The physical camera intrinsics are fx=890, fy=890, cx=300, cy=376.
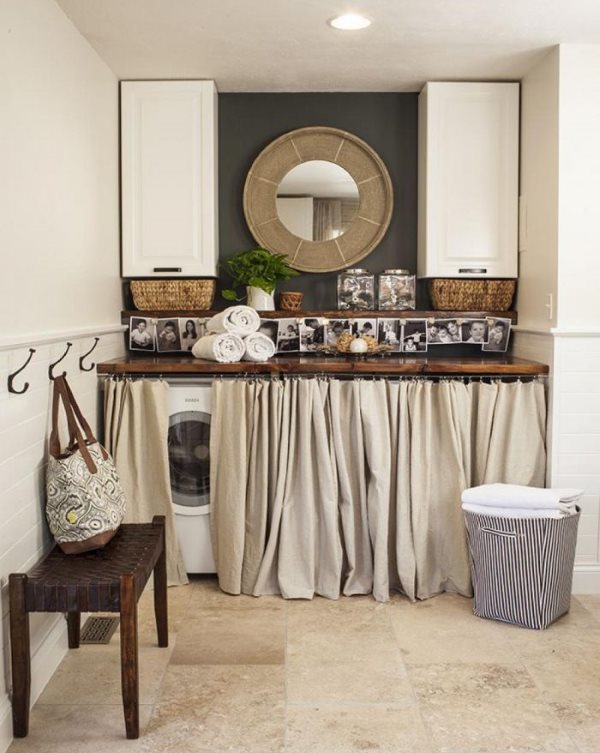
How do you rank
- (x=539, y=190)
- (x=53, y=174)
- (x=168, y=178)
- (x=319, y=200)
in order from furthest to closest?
1. (x=319, y=200)
2. (x=168, y=178)
3. (x=539, y=190)
4. (x=53, y=174)

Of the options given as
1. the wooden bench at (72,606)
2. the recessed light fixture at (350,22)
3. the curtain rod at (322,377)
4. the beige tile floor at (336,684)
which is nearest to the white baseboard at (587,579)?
the beige tile floor at (336,684)

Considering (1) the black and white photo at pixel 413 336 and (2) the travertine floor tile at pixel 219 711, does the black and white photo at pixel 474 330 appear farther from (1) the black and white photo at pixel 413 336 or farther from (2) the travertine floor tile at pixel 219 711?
(2) the travertine floor tile at pixel 219 711

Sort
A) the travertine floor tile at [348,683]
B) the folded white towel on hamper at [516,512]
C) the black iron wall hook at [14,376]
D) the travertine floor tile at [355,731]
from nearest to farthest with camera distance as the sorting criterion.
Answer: the travertine floor tile at [355,731]
the black iron wall hook at [14,376]
the travertine floor tile at [348,683]
the folded white towel on hamper at [516,512]

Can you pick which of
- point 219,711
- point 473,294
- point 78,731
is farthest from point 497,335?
point 78,731

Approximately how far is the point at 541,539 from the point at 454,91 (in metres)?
2.21

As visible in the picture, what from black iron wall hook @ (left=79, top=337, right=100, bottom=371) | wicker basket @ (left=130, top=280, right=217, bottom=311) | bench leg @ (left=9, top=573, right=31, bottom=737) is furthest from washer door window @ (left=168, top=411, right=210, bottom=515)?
bench leg @ (left=9, top=573, right=31, bottom=737)

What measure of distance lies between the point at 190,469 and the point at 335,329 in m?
1.09

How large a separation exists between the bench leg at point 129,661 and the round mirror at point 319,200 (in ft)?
7.83

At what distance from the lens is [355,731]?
2.59 meters

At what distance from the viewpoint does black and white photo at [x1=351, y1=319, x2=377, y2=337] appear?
14.5 ft

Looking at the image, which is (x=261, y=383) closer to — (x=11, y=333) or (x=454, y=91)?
(x=11, y=333)

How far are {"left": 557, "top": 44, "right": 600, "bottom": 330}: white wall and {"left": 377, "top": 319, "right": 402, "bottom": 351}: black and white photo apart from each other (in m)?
0.92

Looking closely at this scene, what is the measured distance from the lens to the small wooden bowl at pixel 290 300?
14.6ft

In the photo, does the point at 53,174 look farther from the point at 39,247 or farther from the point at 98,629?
the point at 98,629
